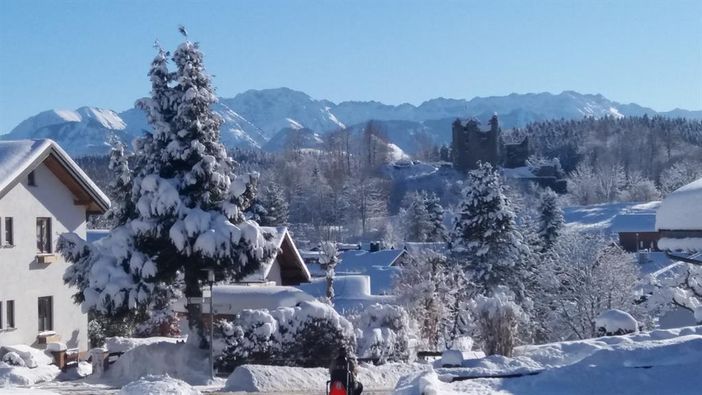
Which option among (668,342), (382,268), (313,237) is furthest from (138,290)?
(313,237)

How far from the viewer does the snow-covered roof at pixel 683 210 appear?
1678 centimetres

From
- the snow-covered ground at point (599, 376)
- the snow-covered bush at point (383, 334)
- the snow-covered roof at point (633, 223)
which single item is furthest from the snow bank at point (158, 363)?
the snow-covered roof at point (633, 223)

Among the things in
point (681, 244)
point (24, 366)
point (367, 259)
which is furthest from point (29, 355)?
point (367, 259)

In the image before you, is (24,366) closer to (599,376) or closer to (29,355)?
(29,355)

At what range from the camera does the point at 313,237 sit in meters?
123

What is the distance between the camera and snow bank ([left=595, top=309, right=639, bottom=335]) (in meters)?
26.7

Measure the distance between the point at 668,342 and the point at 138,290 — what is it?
13.0m

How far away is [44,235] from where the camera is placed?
1299 inches

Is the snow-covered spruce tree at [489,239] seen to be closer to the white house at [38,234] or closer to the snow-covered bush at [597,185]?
the white house at [38,234]

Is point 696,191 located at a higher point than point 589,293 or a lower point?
higher

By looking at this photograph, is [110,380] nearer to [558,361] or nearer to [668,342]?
[558,361]

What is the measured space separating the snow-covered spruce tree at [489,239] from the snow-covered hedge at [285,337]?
23.6 metres

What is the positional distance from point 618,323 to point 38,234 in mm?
19500

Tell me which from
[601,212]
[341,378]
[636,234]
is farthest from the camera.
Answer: [601,212]
